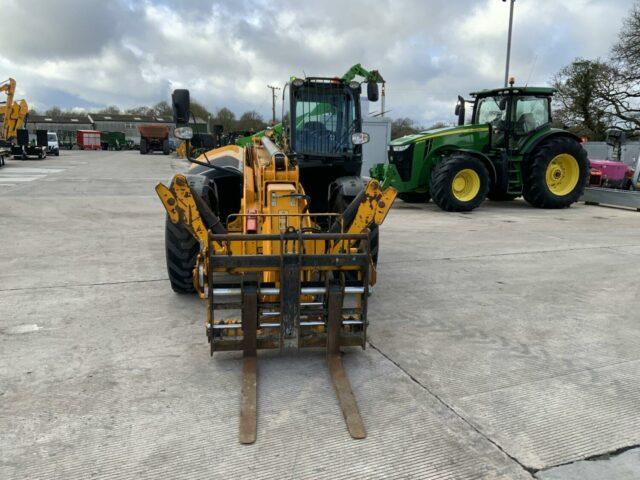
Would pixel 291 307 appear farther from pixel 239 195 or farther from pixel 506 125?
pixel 506 125

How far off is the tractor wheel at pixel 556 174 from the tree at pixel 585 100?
52.8 ft

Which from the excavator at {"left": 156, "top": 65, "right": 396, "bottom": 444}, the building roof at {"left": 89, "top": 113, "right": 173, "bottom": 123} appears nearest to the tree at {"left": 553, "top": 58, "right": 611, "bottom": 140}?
the excavator at {"left": 156, "top": 65, "right": 396, "bottom": 444}

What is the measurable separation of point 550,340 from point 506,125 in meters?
8.62

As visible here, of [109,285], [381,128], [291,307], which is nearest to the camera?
[291,307]

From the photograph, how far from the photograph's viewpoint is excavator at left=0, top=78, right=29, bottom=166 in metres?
24.9

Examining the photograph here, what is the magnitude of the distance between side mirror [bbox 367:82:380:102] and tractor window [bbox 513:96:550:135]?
652cm

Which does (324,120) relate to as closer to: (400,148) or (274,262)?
(274,262)

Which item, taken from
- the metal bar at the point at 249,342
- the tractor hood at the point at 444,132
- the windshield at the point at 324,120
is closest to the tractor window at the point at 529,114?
the tractor hood at the point at 444,132

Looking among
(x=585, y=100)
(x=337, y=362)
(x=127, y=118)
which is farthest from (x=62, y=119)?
(x=337, y=362)

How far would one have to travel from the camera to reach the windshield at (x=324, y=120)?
6023 millimetres

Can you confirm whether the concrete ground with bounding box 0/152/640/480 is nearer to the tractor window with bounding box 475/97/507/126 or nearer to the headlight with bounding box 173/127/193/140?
the headlight with bounding box 173/127/193/140

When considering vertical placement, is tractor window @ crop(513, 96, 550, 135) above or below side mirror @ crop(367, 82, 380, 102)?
above


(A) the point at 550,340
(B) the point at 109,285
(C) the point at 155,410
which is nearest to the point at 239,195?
(B) the point at 109,285

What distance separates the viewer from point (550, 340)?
4.29 meters
